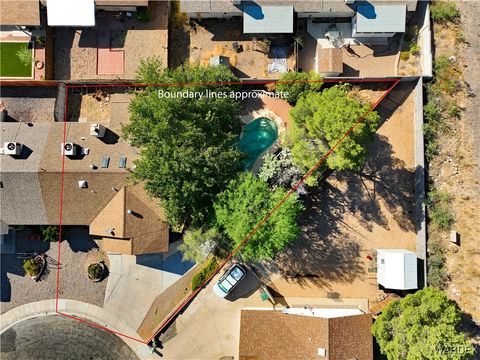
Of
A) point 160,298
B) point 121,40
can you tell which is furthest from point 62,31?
point 160,298

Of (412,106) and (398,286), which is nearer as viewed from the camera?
(398,286)

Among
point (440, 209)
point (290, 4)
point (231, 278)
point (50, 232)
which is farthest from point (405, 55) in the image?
point (50, 232)

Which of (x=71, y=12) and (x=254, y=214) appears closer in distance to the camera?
(x=254, y=214)

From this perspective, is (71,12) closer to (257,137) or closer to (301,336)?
(257,137)

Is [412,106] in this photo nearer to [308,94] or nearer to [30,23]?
[308,94]

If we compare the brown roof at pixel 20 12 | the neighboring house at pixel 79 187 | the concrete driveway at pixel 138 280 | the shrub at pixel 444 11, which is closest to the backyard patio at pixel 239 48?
the neighboring house at pixel 79 187

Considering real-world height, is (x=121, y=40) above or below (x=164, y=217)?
above

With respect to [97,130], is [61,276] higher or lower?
lower
